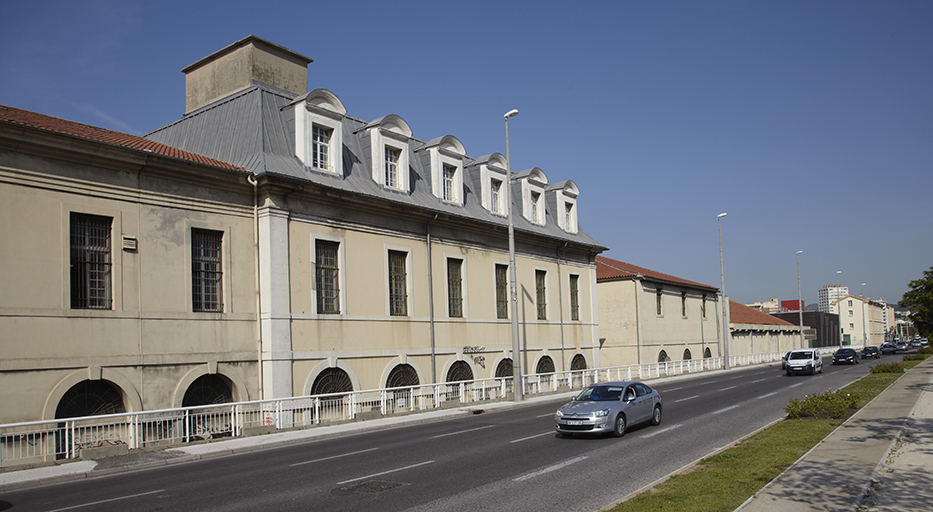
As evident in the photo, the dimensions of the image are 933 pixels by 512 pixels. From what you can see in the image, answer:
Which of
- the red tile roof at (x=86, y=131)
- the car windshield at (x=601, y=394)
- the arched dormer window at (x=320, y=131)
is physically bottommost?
the car windshield at (x=601, y=394)

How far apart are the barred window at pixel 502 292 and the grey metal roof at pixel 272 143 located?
4.39 meters

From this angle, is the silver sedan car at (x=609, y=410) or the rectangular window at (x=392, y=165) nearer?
the silver sedan car at (x=609, y=410)

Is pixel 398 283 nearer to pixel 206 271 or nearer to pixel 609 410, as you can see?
pixel 206 271

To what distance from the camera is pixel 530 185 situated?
40.6m

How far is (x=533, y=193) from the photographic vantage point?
41469mm

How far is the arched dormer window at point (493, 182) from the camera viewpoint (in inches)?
1431

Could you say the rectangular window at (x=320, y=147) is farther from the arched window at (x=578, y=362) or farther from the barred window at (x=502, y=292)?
the arched window at (x=578, y=362)

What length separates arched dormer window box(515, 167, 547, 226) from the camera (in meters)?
40.1

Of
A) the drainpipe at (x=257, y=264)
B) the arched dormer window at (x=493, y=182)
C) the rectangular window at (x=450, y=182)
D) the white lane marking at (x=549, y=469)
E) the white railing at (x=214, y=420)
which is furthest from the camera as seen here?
the arched dormer window at (x=493, y=182)

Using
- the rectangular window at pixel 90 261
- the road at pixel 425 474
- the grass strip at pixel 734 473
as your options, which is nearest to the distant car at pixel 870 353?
the road at pixel 425 474

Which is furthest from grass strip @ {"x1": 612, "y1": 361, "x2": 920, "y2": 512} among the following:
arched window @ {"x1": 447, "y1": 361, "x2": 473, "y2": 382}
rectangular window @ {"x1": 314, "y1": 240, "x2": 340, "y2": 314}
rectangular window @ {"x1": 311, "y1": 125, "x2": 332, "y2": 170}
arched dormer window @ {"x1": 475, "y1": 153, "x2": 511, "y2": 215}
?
arched dormer window @ {"x1": 475, "y1": 153, "x2": 511, "y2": 215}

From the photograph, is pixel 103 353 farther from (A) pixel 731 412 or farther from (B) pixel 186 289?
(A) pixel 731 412

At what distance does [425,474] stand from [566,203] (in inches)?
1321

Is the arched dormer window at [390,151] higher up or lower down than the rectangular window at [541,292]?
higher up
